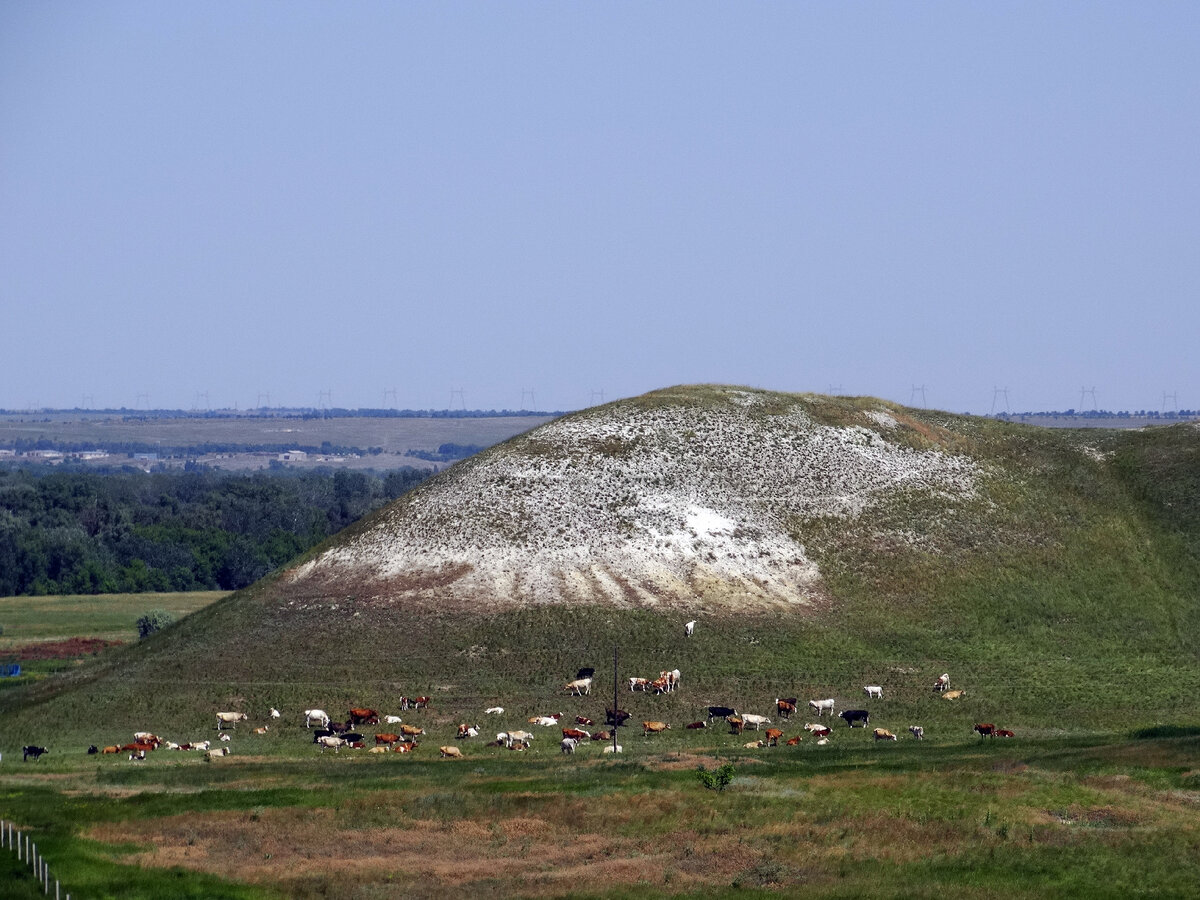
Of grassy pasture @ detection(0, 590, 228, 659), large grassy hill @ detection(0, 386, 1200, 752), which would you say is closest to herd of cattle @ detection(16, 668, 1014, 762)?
large grassy hill @ detection(0, 386, 1200, 752)

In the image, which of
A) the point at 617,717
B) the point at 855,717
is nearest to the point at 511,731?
the point at 617,717

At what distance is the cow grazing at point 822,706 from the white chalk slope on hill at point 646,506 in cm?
1841

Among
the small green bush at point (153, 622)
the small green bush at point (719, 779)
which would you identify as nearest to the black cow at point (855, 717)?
the small green bush at point (719, 779)

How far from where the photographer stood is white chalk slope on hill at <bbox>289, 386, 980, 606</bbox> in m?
99.4

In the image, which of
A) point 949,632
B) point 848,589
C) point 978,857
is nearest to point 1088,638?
point 949,632

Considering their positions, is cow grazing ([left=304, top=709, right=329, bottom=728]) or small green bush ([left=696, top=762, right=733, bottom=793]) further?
cow grazing ([left=304, top=709, right=329, bottom=728])

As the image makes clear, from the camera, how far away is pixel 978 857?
45.6 meters

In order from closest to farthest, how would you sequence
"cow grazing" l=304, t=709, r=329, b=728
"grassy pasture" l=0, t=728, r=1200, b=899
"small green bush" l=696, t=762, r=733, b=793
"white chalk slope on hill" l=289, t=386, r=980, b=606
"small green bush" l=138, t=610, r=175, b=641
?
"grassy pasture" l=0, t=728, r=1200, b=899 < "small green bush" l=696, t=762, r=733, b=793 < "cow grazing" l=304, t=709, r=329, b=728 < "white chalk slope on hill" l=289, t=386, r=980, b=606 < "small green bush" l=138, t=610, r=175, b=641

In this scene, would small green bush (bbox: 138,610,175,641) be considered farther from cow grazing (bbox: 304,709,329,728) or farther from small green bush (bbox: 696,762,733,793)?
small green bush (bbox: 696,762,733,793)

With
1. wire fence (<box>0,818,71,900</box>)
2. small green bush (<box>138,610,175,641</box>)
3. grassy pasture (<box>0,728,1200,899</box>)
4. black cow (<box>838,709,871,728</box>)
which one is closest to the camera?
wire fence (<box>0,818,71,900</box>)

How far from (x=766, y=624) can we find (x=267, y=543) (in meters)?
114

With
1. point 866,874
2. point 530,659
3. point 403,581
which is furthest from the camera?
point 403,581

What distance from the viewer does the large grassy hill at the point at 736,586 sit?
83375 mm

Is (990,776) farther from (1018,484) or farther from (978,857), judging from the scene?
(1018,484)
